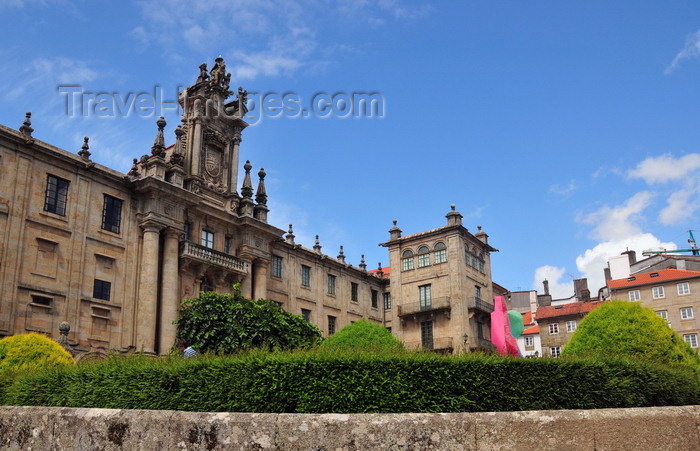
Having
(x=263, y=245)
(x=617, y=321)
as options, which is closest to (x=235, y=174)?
(x=263, y=245)

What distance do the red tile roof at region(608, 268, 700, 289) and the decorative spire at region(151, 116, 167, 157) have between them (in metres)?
43.6

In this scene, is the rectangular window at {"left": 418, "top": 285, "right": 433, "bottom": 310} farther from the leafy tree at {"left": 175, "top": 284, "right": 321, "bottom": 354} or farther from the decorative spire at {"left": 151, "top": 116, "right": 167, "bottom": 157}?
the decorative spire at {"left": 151, "top": 116, "right": 167, "bottom": 157}

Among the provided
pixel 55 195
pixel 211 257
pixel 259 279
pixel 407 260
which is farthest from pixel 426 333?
pixel 55 195

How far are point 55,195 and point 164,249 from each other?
18.8 feet

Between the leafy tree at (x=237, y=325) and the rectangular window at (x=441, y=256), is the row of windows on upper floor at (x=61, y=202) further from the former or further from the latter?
the rectangular window at (x=441, y=256)

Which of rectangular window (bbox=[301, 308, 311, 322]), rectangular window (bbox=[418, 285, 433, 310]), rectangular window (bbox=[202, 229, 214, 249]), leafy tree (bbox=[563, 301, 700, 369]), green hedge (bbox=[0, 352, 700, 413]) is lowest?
green hedge (bbox=[0, 352, 700, 413])

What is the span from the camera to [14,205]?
2520cm

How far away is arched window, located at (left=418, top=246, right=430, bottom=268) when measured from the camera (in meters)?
46.6

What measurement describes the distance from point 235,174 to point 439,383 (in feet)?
99.4

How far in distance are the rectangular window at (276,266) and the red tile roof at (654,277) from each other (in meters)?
33.5

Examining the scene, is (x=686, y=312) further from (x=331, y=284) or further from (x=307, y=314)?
(x=307, y=314)

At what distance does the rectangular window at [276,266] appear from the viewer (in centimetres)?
3953

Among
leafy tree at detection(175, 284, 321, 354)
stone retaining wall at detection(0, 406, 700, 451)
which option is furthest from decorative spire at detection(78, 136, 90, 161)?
stone retaining wall at detection(0, 406, 700, 451)

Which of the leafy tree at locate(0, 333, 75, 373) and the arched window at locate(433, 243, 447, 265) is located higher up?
the arched window at locate(433, 243, 447, 265)
